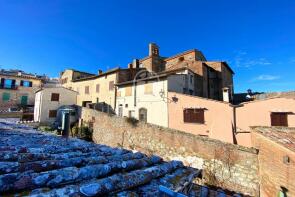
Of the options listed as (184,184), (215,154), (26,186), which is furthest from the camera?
(215,154)

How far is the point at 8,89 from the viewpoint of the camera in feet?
112

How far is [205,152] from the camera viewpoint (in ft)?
34.8

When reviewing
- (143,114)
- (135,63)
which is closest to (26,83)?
(135,63)

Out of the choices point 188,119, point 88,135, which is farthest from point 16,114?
point 188,119

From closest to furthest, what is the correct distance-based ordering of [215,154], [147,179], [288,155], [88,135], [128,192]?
[128,192]
[147,179]
[288,155]
[215,154]
[88,135]

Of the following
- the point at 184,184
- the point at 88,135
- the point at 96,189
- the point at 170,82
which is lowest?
the point at 88,135

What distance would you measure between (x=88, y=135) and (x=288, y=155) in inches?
827

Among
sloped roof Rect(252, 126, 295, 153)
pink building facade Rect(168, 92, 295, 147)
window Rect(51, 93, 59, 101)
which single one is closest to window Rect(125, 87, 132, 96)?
pink building facade Rect(168, 92, 295, 147)

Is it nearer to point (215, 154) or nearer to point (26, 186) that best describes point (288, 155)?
point (215, 154)

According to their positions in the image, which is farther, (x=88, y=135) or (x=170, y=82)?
(x=88, y=135)

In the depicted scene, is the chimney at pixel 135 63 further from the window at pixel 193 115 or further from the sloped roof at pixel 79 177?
the sloped roof at pixel 79 177

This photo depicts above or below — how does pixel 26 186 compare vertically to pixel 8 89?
below

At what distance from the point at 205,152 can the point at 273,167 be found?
11.9 feet

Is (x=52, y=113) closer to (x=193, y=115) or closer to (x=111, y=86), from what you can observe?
(x=111, y=86)
